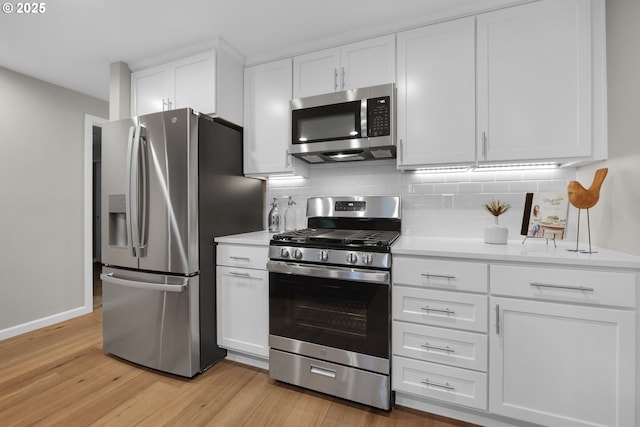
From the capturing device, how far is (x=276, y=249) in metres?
Answer: 1.97

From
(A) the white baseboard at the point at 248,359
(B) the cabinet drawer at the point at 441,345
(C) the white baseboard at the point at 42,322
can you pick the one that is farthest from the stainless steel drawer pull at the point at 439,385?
(C) the white baseboard at the point at 42,322

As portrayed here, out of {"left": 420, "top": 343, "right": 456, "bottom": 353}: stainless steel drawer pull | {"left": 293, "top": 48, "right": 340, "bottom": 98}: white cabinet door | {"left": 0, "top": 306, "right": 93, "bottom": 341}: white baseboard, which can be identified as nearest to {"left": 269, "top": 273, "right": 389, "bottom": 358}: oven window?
{"left": 420, "top": 343, "right": 456, "bottom": 353}: stainless steel drawer pull

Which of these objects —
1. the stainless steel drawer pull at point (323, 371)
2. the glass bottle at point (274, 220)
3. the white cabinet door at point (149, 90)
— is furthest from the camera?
the glass bottle at point (274, 220)

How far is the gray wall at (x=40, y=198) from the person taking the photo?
2740 millimetres

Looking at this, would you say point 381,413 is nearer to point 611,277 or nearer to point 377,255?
point 377,255

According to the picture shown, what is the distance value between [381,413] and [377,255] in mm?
935

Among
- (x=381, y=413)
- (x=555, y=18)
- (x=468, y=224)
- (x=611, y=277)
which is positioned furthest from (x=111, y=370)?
(x=555, y=18)

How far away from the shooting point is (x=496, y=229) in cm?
187

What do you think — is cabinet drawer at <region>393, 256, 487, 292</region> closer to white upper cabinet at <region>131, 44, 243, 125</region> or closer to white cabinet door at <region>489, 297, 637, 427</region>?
white cabinet door at <region>489, 297, 637, 427</region>

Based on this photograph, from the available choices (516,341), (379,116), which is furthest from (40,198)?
(516,341)

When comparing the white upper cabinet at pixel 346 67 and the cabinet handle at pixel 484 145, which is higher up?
the white upper cabinet at pixel 346 67

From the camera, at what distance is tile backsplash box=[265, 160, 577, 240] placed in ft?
6.65

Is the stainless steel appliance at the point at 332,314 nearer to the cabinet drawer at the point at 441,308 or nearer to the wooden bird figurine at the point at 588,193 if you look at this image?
the cabinet drawer at the point at 441,308

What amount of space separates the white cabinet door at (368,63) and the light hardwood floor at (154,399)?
85.5 inches
